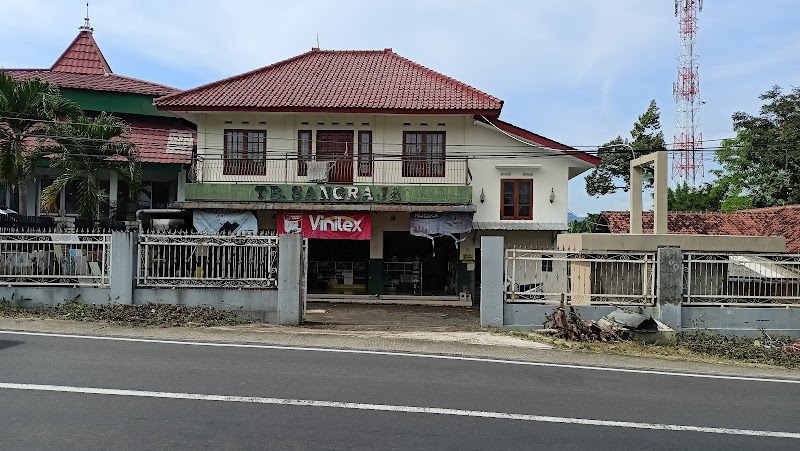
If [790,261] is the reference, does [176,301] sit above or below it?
below

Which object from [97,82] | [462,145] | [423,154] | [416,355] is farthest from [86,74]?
[416,355]

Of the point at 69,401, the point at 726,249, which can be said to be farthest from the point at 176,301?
the point at 726,249

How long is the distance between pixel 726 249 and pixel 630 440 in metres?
8.70

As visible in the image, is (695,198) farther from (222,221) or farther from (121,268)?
(121,268)

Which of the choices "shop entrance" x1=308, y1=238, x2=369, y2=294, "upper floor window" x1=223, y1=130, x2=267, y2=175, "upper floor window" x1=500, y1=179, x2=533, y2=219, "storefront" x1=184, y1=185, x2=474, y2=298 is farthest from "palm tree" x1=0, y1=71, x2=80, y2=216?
"upper floor window" x1=500, y1=179, x2=533, y2=219

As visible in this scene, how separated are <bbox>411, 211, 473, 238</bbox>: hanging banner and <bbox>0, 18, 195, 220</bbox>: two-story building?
8.40m

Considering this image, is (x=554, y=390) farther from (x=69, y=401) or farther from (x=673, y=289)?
(x=673, y=289)

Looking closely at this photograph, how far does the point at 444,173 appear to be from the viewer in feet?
68.6

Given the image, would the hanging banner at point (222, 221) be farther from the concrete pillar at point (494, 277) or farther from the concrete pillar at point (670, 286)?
the concrete pillar at point (670, 286)

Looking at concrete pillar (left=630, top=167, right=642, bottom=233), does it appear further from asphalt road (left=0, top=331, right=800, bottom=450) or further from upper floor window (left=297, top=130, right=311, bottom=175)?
upper floor window (left=297, top=130, right=311, bottom=175)

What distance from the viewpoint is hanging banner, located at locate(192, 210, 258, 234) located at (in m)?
20.2

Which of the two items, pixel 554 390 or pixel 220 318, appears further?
pixel 220 318

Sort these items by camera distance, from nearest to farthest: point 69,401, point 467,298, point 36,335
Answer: point 69,401 < point 36,335 < point 467,298

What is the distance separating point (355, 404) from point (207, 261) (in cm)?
765
